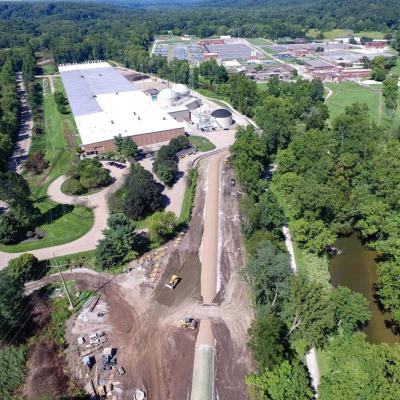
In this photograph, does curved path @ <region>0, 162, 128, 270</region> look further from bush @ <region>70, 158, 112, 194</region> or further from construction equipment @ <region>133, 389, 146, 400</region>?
construction equipment @ <region>133, 389, 146, 400</region>

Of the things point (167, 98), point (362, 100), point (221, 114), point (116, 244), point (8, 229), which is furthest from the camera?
point (362, 100)

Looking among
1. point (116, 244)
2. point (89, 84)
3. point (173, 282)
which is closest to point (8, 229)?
point (116, 244)

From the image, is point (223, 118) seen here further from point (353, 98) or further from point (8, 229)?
point (8, 229)

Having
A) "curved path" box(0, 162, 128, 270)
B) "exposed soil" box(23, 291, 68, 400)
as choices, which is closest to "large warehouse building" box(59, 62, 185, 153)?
"curved path" box(0, 162, 128, 270)

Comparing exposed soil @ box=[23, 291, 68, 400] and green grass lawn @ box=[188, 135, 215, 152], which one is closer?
exposed soil @ box=[23, 291, 68, 400]

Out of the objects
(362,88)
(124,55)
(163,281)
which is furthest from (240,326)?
(124,55)

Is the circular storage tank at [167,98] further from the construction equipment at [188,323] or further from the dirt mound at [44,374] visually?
the dirt mound at [44,374]
